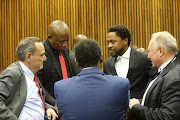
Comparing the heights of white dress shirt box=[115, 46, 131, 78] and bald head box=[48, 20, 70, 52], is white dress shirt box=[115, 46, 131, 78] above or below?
below

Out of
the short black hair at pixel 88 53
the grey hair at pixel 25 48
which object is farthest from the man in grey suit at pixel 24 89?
the short black hair at pixel 88 53

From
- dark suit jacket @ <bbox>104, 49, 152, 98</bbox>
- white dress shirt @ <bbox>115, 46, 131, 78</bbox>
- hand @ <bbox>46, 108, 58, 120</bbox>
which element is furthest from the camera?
white dress shirt @ <bbox>115, 46, 131, 78</bbox>

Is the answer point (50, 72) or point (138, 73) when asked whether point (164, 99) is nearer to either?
point (138, 73)

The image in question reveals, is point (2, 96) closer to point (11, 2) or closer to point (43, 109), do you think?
point (43, 109)

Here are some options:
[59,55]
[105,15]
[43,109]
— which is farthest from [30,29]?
[43,109]

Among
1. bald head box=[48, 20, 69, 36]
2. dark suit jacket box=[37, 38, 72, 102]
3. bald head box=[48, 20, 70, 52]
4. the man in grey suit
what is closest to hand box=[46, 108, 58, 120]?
the man in grey suit

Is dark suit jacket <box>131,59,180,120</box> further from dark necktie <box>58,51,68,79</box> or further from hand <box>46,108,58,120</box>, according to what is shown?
dark necktie <box>58,51,68,79</box>

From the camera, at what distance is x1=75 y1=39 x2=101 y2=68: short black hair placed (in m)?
1.79

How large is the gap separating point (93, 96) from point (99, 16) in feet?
14.6

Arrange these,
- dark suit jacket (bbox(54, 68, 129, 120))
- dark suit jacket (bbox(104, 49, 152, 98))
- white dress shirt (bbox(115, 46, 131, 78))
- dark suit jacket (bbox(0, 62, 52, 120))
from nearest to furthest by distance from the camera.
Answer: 1. dark suit jacket (bbox(54, 68, 129, 120))
2. dark suit jacket (bbox(0, 62, 52, 120))
3. dark suit jacket (bbox(104, 49, 152, 98))
4. white dress shirt (bbox(115, 46, 131, 78))

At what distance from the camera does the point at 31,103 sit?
2.34 meters

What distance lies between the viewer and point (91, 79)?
1776 mm

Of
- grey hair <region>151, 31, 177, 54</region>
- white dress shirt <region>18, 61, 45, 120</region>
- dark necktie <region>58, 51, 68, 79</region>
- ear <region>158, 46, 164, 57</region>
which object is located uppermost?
grey hair <region>151, 31, 177, 54</region>

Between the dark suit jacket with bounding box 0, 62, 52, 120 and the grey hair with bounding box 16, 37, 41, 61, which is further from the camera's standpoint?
the grey hair with bounding box 16, 37, 41, 61
